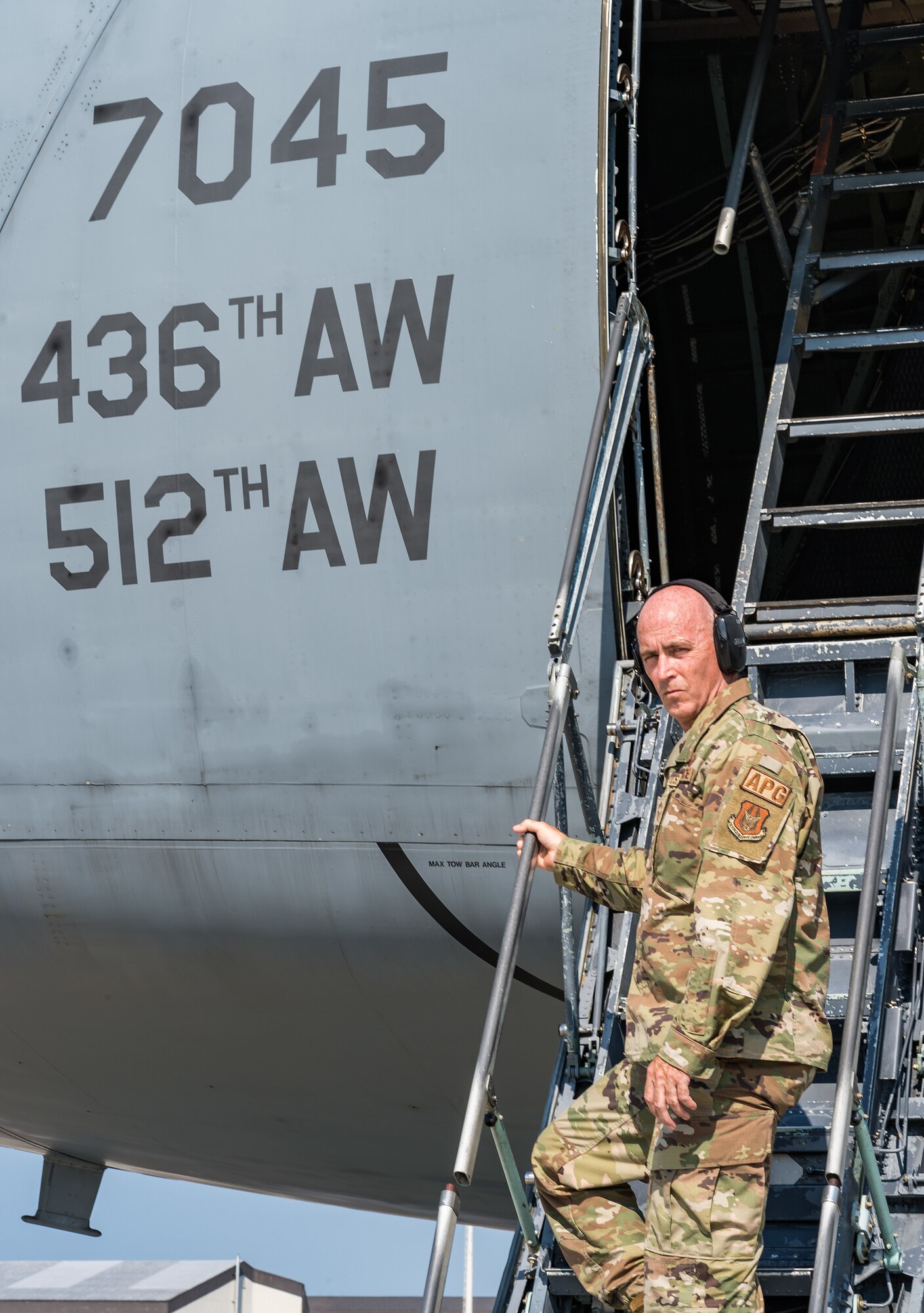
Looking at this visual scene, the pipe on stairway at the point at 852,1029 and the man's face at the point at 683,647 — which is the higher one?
the man's face at the point at 683,647

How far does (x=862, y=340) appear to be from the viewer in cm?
620

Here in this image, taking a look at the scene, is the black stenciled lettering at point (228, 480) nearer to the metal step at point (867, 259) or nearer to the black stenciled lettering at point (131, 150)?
the black stenciled lettering at point (131, 150)

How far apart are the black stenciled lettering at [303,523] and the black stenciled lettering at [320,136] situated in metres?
1.14

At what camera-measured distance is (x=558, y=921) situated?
19.3 feet

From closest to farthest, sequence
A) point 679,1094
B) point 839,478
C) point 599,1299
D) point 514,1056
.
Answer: point 679,1094 < point 599,1299 < point 514,1056 < point 839,478

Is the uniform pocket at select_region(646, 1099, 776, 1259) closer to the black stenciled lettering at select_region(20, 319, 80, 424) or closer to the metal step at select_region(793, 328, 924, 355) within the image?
the metal step at select_region(793, 328, 924, 355)

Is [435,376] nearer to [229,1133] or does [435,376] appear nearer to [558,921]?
[558,921]

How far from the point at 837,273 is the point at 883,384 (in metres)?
1.15

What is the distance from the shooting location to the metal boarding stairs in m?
4.10

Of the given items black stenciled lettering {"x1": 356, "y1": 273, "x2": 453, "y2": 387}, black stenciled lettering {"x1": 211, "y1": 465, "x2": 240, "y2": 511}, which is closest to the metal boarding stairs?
black stenciled lettering {"x1": 356, "y1": 273, "x2": 453, "y2": 387}

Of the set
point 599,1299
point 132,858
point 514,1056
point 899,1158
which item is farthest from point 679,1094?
point 132,858

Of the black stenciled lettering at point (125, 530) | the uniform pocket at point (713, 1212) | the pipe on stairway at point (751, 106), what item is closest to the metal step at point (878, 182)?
the pipe on stairway at point (751, 106)

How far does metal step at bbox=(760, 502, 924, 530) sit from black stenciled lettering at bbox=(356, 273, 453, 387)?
1345mm

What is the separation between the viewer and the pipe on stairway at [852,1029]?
360 cm
